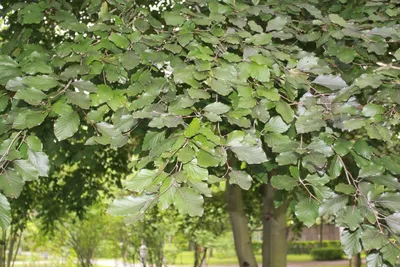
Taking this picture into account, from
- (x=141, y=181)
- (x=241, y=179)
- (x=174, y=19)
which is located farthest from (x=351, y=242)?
(x=174, y=19)

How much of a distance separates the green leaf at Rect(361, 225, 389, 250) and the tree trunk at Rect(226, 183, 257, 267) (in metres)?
3.85

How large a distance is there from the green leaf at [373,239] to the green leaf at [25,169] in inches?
45.1

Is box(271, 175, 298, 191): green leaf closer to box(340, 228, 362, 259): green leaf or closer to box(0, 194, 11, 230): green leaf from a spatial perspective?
box(340, 228, 362, 259): green leaf

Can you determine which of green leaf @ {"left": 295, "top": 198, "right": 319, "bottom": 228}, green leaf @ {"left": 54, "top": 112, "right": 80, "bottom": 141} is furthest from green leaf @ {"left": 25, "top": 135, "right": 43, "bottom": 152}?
green leaf @ {"left": 295, "top": 198, "right": 319, "bottom": 228}

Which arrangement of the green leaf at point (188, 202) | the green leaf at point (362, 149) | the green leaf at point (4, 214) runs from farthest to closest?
1. the green leaf at point (362, 149)
2. the green leaf at point (4, 214)
3. the green leaf at point (188, 202)

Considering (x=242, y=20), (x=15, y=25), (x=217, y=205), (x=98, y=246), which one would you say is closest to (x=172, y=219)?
(x=217, y=205)

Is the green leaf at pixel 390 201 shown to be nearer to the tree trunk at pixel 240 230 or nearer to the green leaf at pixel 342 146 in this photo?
the green leaf at pixel 342 146

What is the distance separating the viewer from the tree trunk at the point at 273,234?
217 inches

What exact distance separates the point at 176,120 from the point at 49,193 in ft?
19.6

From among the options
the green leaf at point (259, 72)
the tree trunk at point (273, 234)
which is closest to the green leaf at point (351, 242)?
the green leaf at point (259, 72)

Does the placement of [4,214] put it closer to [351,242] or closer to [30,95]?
[30,95]

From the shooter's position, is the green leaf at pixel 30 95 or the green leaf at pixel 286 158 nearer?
the green leaf at pixel 30 95

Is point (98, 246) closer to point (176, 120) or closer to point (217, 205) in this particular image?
point (217, 205)

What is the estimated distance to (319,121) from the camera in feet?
5.96
